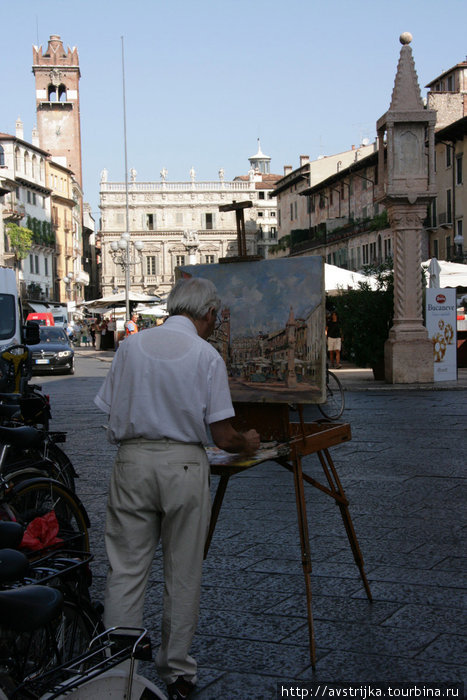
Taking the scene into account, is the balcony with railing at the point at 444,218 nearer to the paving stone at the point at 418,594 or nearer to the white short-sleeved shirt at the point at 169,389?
the paving stone at the point at 418,594

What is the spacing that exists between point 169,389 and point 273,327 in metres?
1.59

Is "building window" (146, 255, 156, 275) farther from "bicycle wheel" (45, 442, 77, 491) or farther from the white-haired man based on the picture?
the white-haired man

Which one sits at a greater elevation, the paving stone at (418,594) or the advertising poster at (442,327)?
the advertising poster at (442,327)

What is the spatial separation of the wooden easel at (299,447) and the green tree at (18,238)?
66230mm

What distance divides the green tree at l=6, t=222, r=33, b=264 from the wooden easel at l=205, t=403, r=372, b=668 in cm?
6623

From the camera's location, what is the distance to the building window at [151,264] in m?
103

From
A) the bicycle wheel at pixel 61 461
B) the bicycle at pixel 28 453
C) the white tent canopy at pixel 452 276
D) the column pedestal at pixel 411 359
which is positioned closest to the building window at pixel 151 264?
the white tent canopy at pixel 452 276

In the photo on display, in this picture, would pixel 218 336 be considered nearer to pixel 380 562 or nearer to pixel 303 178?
pixel 380 562

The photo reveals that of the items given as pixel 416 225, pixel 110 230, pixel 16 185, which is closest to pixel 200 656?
pixel 416 225

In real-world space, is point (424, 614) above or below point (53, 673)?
below

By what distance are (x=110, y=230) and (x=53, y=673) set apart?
10055 cm

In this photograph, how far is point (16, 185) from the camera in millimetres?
74250

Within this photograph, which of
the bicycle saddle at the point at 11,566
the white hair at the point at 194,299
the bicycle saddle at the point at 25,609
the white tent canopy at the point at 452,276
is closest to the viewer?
the bicycle saddle at the point at 25,609

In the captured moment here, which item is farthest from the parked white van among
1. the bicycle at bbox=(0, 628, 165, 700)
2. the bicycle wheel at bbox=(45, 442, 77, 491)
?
the bicycle at bbox=(0, 628, 165, 700)
